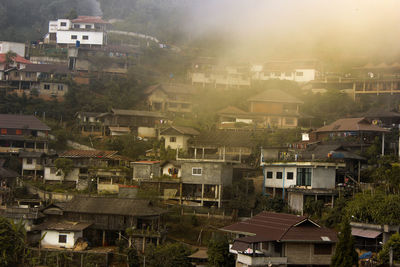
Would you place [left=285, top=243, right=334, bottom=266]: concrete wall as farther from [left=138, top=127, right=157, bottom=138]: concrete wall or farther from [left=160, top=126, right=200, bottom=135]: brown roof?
[left=138, top=127, right=157, bottom=138]: concrete wall

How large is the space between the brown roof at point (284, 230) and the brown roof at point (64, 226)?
1003 cm

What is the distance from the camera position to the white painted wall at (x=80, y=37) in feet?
244

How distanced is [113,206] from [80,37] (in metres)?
39.9

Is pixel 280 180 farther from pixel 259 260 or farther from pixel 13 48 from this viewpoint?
pixel 13 48

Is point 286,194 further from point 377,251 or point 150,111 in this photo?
point 150,111

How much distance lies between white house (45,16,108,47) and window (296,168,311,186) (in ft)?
131

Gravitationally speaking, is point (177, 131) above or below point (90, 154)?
above

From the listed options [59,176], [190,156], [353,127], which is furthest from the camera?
[59,176]

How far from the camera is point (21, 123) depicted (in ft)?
181

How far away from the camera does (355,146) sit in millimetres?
45812

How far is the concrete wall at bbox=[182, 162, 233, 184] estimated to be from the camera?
44.0m

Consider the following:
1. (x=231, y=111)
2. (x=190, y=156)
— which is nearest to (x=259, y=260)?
(x=190, y=156)

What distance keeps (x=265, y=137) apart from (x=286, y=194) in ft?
32.1

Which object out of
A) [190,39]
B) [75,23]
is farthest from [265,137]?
[190,39]
